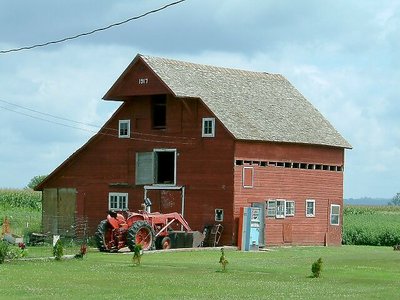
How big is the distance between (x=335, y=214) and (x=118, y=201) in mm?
12337

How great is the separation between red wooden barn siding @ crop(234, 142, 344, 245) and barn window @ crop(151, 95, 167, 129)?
5.13m

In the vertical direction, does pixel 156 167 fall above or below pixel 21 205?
above

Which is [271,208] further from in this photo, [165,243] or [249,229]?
[165,243]

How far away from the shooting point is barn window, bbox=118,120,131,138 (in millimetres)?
55875

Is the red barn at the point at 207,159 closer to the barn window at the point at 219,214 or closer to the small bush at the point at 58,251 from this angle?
the barn window at the point at 219,214

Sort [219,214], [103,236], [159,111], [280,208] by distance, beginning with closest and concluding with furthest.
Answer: [103,236] → [219,214] → [280,208] → [159,111]

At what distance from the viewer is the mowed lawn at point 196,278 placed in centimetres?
2644

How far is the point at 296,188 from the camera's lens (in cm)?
5547

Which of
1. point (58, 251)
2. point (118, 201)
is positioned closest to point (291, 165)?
point (118, 201)

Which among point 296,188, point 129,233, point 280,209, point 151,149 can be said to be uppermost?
point 151,149

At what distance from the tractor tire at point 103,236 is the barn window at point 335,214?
17.1 metres

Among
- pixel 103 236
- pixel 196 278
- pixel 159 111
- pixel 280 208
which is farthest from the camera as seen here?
pixel 159 111

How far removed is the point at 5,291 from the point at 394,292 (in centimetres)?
1006

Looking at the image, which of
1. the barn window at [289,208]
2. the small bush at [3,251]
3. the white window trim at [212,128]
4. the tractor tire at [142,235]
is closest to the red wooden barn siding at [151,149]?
the white window trim at [212,128]
